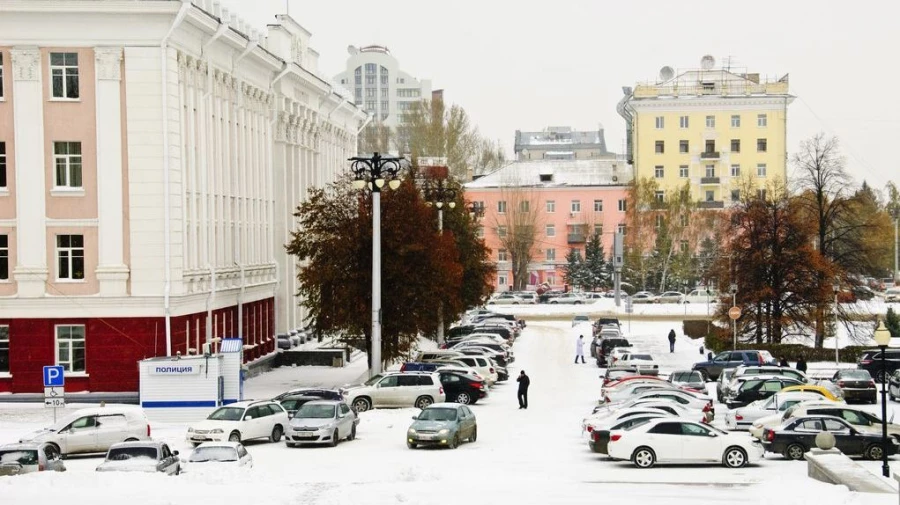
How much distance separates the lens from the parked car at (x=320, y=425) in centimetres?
3438

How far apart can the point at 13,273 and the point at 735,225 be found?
3640 centimetres

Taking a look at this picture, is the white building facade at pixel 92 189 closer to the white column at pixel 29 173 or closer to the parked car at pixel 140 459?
the white column at pixel 29 173

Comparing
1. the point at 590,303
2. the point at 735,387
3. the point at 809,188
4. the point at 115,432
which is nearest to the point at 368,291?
the point at 735,387

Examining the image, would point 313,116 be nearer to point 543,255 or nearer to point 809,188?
point 809,188

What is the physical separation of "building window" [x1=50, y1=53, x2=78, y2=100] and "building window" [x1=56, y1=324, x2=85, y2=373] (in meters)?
8.09

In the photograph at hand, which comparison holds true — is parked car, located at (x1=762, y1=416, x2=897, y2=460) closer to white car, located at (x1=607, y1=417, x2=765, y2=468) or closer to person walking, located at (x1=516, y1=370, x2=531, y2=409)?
white car, located at (x1=607, y1=417, x2=765, y2=468)

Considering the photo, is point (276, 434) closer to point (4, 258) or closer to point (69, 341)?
point (69, 341)

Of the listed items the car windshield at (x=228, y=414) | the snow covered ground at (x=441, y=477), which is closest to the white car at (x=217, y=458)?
the snow covered ground at (x=441, y=477)

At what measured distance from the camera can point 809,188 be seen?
74.1 m

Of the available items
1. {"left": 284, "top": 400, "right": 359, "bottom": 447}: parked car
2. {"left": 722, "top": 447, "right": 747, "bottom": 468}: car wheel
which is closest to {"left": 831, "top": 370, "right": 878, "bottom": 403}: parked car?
{"left": 722, "top": 447, "right": 747, "bottom": 468}: car wheel

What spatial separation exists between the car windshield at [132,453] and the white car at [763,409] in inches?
678

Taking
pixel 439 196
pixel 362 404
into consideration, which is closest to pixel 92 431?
pixel 362 404

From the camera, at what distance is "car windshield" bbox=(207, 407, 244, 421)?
114ft

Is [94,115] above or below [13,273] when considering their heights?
above
